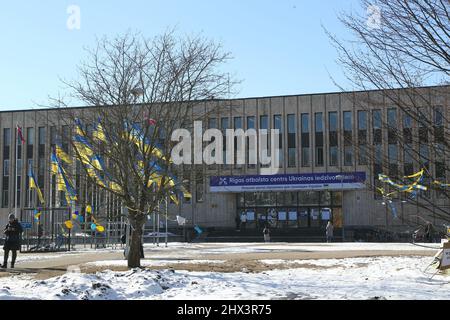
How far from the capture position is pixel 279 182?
1973 inches

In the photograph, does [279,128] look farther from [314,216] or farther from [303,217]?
[314,216]

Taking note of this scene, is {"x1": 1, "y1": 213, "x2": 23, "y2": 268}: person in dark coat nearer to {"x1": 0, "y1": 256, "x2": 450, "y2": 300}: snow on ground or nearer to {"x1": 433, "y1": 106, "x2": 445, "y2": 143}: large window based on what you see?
{"x1": 0, "y1": 256, "x2": 450, "y2": 300}: snow on ground

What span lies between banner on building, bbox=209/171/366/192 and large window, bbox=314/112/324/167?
2.12 m

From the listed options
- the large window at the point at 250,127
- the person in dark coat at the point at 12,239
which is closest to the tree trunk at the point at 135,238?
the person in dark coat at the point at 12,239

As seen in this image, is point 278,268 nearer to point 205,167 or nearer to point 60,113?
point 205,167

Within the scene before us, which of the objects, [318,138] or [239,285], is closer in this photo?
[239,285]

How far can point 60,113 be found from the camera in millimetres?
16938

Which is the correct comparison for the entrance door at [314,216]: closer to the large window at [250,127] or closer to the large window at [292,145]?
the large window at [292,145]

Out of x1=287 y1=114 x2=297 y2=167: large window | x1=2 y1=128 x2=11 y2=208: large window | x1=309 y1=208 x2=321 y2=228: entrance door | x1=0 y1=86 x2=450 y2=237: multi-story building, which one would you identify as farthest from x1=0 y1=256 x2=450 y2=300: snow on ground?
x1=2 y1=128 x2=11 y2=208: large window

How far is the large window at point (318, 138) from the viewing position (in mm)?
51094

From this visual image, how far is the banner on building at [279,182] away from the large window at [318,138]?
6.94 ft

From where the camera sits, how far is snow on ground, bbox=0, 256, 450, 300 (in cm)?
1056

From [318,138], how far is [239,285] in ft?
132

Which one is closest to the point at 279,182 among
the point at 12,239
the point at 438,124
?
the point at 12,239
